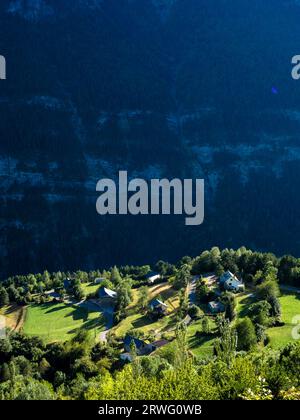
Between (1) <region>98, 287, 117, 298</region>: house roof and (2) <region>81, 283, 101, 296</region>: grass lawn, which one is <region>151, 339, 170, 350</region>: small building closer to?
(1) <region>98, 287, 117, 298</region>: house roof

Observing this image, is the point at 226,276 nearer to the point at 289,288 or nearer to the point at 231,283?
the point at 231,283

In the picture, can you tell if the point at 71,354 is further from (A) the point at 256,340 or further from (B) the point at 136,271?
(B) the point at 136,271

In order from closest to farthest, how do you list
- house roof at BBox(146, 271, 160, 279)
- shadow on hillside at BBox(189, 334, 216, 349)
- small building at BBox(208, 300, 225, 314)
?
shadow on hillside at BBox(189, 334, 216, 349)
small building at BBox(208, 300, 225, 314)
house roof at BBox(146, 271, 160, 279)

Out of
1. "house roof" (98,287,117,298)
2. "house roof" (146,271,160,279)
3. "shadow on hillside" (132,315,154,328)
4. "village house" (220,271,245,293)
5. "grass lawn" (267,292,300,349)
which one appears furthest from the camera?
"house roof" (146,271,160,279)

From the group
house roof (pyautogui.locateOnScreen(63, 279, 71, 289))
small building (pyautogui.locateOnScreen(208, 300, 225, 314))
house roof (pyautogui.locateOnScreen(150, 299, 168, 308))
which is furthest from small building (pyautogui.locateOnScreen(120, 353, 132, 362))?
house roof (pyautogui.locateOnScreen(63, 279, 71, 289))

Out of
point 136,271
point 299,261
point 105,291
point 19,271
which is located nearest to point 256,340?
point 299,261

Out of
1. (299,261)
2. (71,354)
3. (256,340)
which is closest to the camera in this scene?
(256,340)

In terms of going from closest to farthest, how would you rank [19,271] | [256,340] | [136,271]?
[256,340]
[136,271]
[19,271]

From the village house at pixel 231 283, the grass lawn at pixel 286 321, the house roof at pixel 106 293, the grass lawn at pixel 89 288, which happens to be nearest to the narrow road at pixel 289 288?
the grass lawn at pixel 286 321
